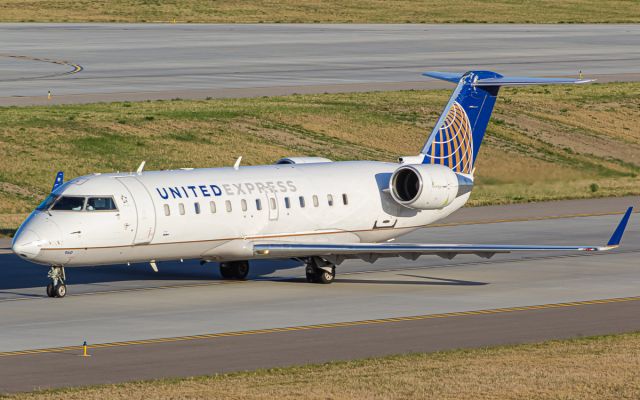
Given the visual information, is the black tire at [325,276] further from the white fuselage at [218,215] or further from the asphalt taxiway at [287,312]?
the white fuselage at [218,215]

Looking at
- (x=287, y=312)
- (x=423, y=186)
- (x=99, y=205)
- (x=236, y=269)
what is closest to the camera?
(x=287, y=312)

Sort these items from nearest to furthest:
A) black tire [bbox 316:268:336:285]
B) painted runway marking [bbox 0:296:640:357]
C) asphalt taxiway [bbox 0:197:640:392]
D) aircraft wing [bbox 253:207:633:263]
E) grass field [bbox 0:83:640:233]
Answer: asphalt taxiway [bbox 0:197:640:392] → painted runway marking [bbox 0:296:640:357] → aircraft wing [bbox 253:207:633:263] → black tire [bbox 316:268:336:285] → grass field [bbox 0:83:640:233]

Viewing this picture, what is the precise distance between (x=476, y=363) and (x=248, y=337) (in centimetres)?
579

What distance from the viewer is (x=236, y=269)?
1612 inches

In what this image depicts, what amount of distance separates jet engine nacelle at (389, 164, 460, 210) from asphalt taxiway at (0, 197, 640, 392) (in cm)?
215

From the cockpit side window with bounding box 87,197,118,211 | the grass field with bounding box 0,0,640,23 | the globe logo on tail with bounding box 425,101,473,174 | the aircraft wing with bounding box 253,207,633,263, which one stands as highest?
the grass field with bounding box 0,0,640,23

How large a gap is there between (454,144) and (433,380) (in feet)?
58.9

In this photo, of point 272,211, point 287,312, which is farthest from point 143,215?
point 287,312

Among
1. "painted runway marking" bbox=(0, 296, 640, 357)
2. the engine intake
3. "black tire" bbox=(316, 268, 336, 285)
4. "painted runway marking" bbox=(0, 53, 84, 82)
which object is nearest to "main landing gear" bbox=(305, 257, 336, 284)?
"black tire" bbox=(316, 268, 336, 285)

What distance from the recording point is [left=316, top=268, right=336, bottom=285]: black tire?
40094 millimetres

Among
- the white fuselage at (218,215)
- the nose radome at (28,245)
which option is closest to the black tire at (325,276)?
the white fuselage at (218,215)

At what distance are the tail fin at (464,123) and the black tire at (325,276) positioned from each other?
208 inches

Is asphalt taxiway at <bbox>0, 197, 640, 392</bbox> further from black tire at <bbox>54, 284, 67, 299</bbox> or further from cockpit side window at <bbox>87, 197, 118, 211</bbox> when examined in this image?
cockpit side window at <bbox>87, 197, 118, 211</bbox>

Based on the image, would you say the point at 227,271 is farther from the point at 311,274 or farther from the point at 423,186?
the point at 423,186
